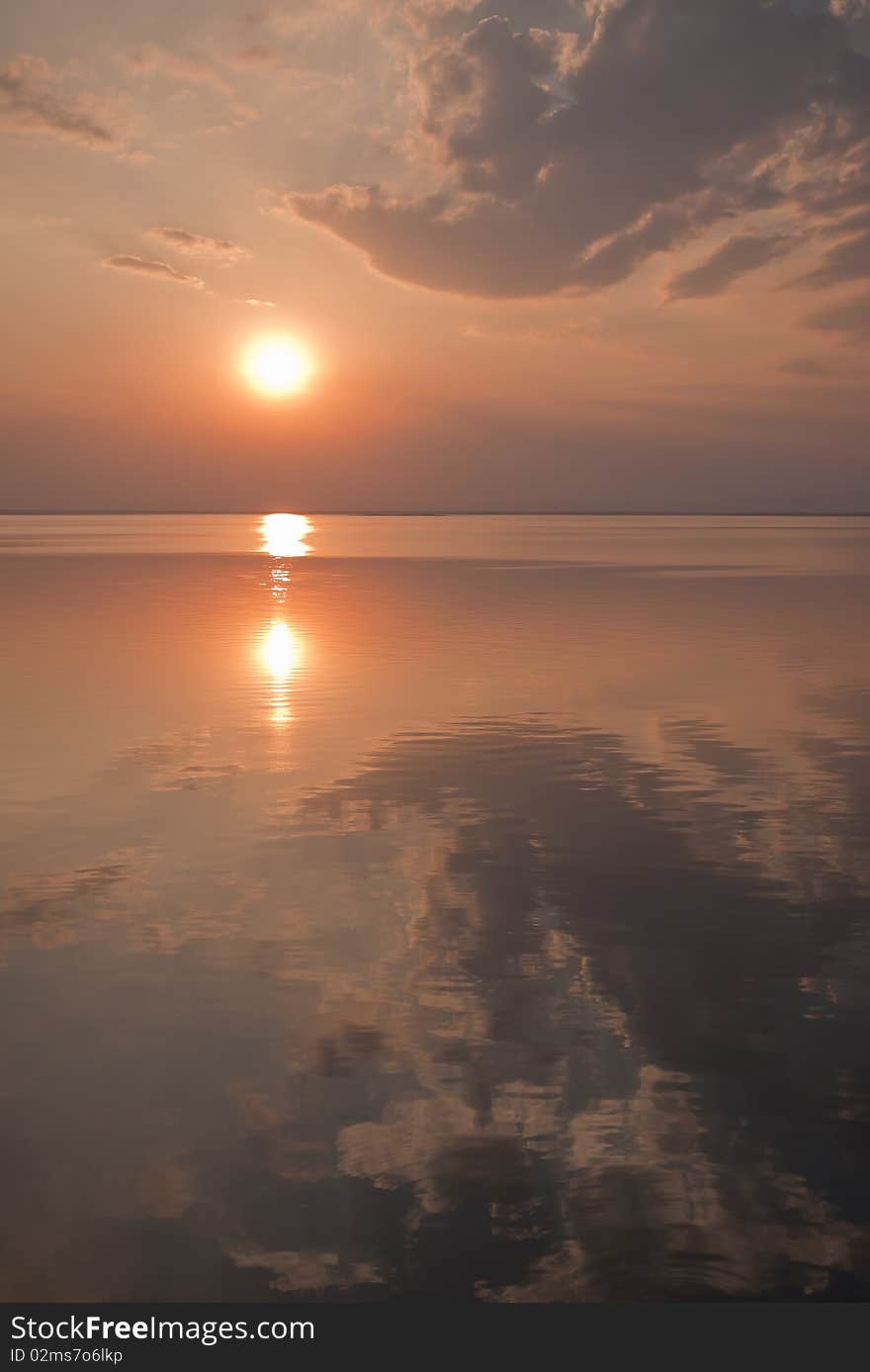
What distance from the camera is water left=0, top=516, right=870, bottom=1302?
6.83 metres

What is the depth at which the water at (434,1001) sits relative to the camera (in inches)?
269

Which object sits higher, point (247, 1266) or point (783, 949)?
point (783, 949)

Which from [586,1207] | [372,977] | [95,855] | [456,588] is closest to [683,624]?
[456,588]

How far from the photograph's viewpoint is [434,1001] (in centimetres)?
1016

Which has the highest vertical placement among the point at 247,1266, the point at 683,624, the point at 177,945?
the point at 683,624

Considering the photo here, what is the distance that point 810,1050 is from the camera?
357 inches

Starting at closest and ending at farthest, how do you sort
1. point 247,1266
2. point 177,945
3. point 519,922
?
point 247,1266, point 177,945, point 519,922

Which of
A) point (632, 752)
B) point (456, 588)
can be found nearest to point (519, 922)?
point (632, 752)

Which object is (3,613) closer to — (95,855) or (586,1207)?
(95,855)

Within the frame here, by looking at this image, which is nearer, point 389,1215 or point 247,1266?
point 247,1266

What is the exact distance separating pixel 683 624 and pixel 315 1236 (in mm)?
38708

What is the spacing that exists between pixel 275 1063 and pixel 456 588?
5792cm

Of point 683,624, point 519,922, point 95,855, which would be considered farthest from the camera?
point 683,624

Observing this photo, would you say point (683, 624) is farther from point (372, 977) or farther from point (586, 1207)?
point (586, 1207)
